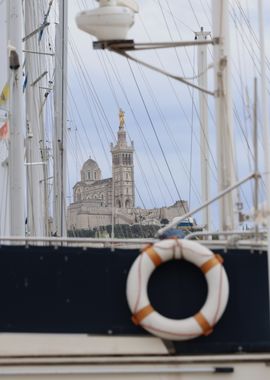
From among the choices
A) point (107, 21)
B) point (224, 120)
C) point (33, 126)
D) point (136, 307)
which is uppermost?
point (33, 126)

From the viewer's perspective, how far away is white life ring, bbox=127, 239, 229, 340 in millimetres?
7676

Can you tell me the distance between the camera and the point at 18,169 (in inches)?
506

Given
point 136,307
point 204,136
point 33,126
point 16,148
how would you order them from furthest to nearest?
point 33,126 → point 16,148 → point 204,136 → point 136,307

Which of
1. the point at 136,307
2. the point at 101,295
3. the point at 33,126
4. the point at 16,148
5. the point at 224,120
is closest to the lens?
the point at 136,307

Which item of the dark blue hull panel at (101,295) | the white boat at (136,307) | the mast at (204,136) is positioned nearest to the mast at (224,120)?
the white boat at (136,307)

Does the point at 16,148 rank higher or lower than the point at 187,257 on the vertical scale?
higher

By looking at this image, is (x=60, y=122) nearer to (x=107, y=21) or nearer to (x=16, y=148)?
(x=16, y=148)

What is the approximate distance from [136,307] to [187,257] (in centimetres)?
61

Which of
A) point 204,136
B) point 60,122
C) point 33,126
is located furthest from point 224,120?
point 60,122

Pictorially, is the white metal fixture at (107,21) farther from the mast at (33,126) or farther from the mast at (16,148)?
the mast at (33,126)

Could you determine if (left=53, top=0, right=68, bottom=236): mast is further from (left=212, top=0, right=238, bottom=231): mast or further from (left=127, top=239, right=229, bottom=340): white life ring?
(left=127, top=239, right=229, bottom=340): white life ring

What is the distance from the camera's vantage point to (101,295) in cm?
796

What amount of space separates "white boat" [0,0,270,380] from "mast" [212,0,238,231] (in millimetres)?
16

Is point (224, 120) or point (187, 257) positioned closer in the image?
point (187, 257)
